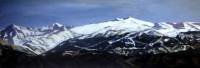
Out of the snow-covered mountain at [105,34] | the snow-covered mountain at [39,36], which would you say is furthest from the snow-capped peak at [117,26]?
the snow-covered mountain at [39,36]

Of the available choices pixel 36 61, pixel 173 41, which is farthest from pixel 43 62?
pixel 173 41

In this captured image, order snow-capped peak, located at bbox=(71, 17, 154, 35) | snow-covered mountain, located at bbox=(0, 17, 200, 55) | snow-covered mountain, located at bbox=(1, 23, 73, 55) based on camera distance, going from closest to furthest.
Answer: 1. snow-covered mountain, located at bbox=(0, 17, 200, 55)
2. snow-capped peak, located at bbox=(71, 17, 154, 35)
3. snow-covered mountain, located at bbox=(1, 23, 73, 55)

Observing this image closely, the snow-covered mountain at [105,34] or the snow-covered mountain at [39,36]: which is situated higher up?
the snow-covered mountain at [105,34]

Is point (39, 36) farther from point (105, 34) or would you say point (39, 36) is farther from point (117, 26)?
point (105, 34)

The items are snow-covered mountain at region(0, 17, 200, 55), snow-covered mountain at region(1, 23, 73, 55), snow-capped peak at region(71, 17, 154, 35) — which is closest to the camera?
snow-covered mountain at region(0, 17, 200, 55)

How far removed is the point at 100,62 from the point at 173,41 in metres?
18.7

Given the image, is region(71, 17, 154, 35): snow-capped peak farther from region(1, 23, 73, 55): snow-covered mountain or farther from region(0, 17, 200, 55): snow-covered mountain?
region(1, 23, 73, 55): snow-covered mountain

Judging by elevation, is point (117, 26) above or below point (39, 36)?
above

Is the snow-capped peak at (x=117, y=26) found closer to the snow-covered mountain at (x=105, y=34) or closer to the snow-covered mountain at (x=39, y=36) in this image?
the snow-covered mountain at (x=105, y=34)

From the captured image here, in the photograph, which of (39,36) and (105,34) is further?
(39,36)

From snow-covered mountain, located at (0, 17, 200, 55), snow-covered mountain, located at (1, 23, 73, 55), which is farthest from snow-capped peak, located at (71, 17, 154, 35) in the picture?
snow-covered mountain, located at (1, 23, 73, 55)

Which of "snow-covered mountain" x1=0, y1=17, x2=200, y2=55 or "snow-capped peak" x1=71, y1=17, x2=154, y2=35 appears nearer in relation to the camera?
"snow-covered mountain" x1=0, y1=17, x2=200, y2=55

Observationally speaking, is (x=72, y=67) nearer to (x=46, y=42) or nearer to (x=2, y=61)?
(x=2, y=61)

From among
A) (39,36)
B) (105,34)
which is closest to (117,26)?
(105,34)
